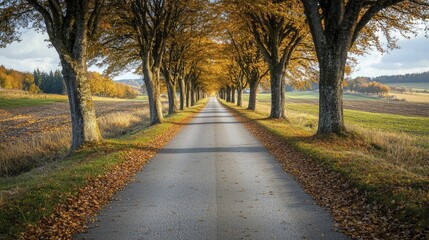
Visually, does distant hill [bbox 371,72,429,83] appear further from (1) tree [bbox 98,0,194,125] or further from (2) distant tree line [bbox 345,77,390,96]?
(1) tree [bbox 98,0,194,125]

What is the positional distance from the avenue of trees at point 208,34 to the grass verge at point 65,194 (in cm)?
296

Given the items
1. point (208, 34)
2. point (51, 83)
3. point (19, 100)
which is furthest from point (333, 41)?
point (51, 83)

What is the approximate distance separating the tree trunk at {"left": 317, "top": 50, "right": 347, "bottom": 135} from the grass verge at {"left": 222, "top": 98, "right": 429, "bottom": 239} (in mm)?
1455

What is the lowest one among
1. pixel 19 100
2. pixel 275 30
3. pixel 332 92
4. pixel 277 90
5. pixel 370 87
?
pixel 19 100

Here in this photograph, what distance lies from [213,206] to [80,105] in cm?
834

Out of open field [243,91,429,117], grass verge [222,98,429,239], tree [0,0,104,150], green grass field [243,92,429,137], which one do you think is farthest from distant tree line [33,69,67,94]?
grass verge [222,98,429,239]

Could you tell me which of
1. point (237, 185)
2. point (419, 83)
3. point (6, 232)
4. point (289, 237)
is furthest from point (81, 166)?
point (419, 83)

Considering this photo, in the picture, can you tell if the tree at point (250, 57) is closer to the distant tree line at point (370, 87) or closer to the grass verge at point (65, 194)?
the grass verge at point (65, 194)

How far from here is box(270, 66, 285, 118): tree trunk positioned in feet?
74.4

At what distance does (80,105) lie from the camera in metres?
12.1

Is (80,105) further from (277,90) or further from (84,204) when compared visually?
(277,90)

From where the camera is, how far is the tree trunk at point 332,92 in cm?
1288

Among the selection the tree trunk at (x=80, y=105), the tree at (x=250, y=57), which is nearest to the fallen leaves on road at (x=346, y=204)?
the tree trunk at (x=80, y=105)

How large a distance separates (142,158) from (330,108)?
331 inches
